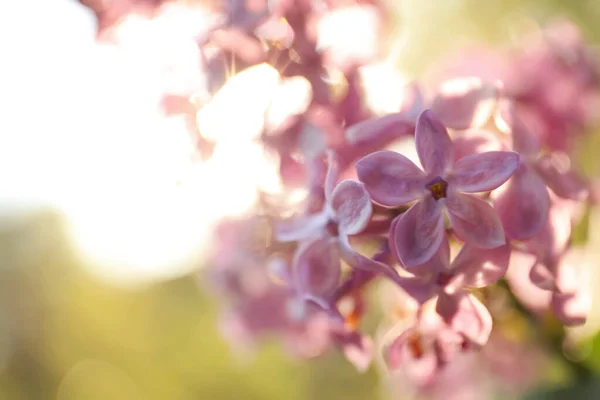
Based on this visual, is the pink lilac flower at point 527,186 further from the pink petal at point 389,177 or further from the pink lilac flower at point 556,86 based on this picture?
the pink lilac flower at point 556,86

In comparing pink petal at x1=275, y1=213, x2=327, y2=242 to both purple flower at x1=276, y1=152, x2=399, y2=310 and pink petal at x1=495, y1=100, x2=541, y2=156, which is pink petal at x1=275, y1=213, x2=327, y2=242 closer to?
purple flower at x1=276, y1=152, x2=399, y2=310

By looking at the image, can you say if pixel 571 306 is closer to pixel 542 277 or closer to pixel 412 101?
pixel 542 277

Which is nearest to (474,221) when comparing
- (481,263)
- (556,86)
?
(481,263)

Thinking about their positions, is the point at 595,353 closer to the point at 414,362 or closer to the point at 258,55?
the point at 414,362

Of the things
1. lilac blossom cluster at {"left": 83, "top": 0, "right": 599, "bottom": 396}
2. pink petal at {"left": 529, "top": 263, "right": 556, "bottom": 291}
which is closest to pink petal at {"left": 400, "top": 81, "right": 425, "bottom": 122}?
lilac blossom cluster at {"left": 83, "top": 0, "right": 599, "bottom": 396}

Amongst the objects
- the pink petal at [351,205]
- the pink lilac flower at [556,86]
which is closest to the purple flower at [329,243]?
the pink petal at [351,205]

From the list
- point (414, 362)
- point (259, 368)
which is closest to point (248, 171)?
point (414, 362)
